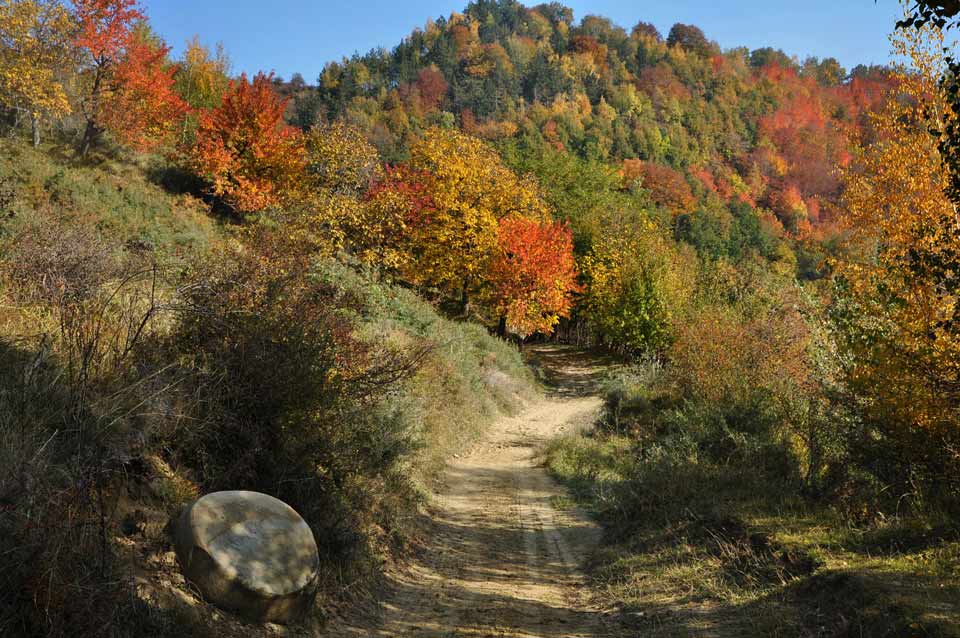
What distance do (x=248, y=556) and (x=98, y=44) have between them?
29792 mm

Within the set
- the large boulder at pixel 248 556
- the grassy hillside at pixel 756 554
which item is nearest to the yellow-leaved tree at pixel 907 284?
the grassy hillside at pixel 756 554

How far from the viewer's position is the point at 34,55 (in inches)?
997

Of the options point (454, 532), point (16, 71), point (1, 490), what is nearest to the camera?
point (1, 490)

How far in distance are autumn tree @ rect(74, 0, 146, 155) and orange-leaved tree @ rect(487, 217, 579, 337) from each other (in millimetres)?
19097

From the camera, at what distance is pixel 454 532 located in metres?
10.3

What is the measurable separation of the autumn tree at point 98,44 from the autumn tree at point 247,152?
13.4 feet

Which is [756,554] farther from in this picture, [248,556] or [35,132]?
[35,132]

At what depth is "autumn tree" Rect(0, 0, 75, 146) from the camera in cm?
2405

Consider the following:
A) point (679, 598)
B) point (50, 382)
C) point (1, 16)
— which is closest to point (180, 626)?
point (50, 382)

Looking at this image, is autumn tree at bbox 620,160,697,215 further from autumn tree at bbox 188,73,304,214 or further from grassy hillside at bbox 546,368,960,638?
grassy hillside at bbox 546,368,960,638

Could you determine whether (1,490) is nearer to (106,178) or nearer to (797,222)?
(106,178)

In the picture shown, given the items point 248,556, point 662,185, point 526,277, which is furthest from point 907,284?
point 662,185

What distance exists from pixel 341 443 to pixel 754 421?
23.6ft

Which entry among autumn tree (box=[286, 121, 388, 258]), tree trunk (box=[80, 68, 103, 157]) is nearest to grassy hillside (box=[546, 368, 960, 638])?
autumn tree (box=[286, 121, 388, 258])
